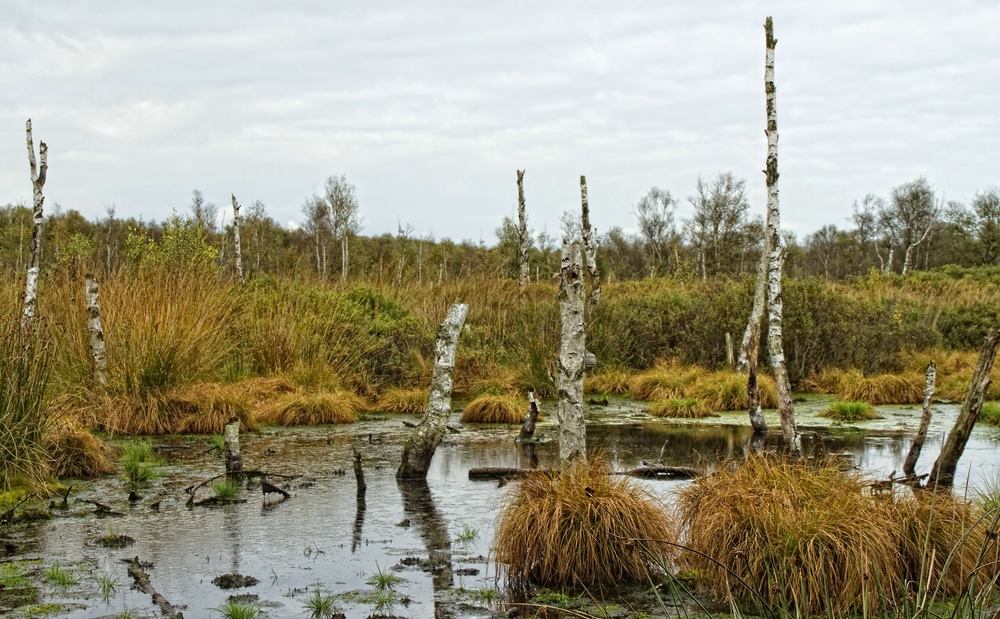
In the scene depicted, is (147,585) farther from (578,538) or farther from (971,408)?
(971,408)

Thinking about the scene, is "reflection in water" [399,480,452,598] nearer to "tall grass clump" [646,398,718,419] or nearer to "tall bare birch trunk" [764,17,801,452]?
"tall bare birch trunk" [764,17,801,452]

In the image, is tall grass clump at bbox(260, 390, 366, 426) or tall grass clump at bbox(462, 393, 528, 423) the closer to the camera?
tall grass clump at bbox(260, 390, 366, 426)

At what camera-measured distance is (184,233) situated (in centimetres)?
3123

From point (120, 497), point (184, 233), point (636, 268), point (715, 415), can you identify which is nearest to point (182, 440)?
point (120, 497)

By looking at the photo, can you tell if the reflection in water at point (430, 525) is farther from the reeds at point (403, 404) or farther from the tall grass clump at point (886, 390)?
the tall grass clump at point (886, 390)

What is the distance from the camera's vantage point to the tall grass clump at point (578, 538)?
19.6 feet

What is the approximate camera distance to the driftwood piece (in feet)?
17.3

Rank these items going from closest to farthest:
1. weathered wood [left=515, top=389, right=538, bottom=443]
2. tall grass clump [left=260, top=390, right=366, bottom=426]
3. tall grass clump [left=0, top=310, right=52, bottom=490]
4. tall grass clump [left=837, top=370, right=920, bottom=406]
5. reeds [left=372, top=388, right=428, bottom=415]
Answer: tall grass clump [left=0, top=310, right=52, bottom=490], weathered wood [left=515, top=389, right=538, bottom=443], tall grass clump [left=260, top=390, right=366, bottom=426], reeds [left=372, top=388, right=428, bottom=415], tall grass clump [left=837, top=370, right=920, bottom=406]

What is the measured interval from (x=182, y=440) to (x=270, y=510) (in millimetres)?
4596

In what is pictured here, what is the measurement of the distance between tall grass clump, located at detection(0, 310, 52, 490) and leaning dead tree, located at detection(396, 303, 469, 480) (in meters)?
3.53

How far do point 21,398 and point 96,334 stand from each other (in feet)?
15.4

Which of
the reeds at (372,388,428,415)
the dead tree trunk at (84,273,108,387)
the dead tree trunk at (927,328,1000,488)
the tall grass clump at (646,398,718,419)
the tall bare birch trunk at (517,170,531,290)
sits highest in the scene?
the tall bare birch trunk at (517,170,531,290)

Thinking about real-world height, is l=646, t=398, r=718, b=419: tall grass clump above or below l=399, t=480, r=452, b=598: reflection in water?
above

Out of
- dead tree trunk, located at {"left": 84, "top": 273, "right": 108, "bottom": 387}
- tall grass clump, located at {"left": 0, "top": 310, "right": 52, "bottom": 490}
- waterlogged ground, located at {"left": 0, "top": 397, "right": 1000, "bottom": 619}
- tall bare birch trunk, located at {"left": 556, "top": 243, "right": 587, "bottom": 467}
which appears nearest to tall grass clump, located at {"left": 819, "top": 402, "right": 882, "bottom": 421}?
waterlogged ground, located at {"left": 0, "top": 397, "right": 1000, "bottom": 619}
